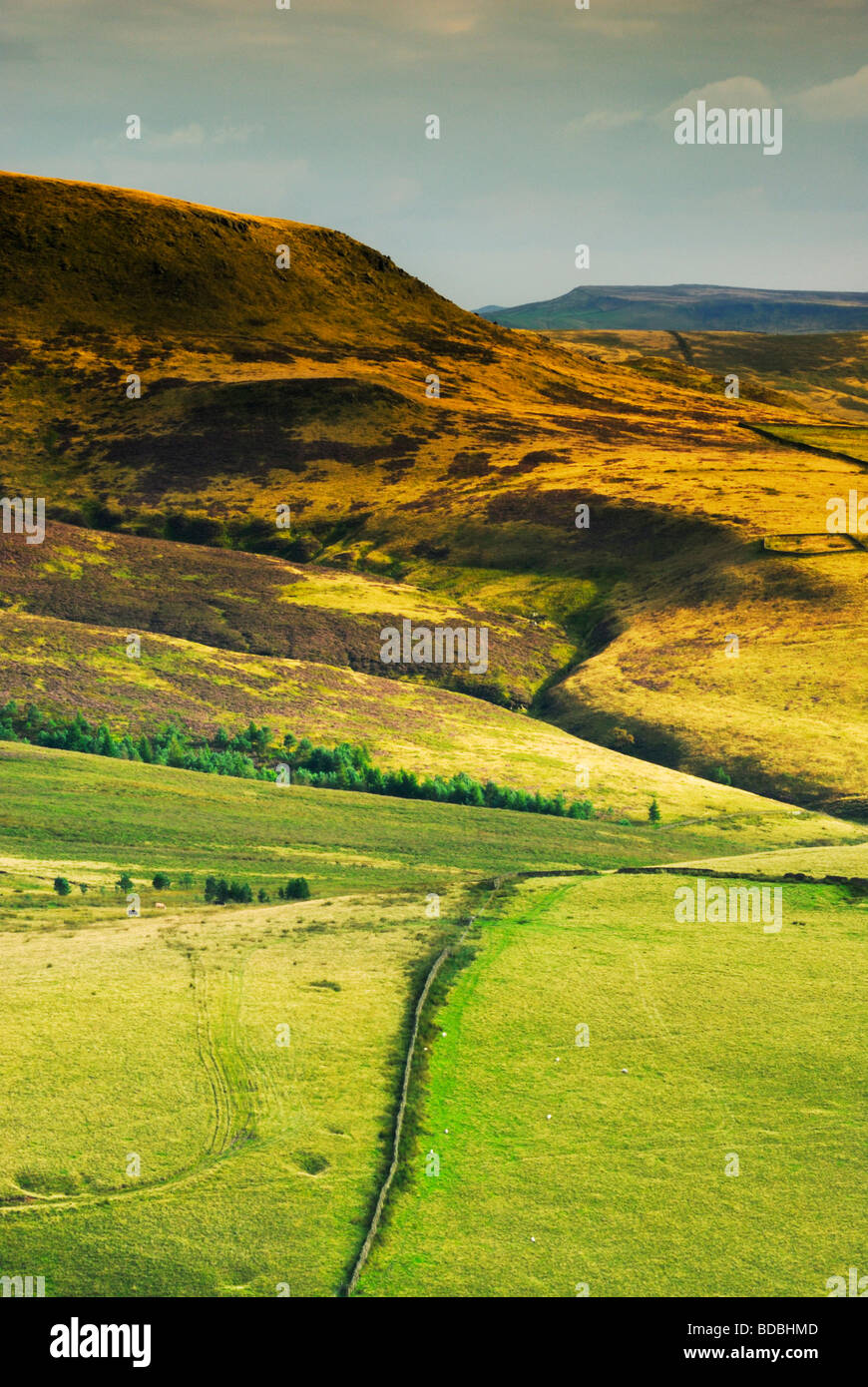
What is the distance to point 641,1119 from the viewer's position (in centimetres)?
1870

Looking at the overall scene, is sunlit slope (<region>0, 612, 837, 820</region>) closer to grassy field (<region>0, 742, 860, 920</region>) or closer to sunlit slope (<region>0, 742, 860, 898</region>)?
grassy field (<region>0, 742, 860, 920</region>)

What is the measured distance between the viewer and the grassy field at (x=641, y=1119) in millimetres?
15719

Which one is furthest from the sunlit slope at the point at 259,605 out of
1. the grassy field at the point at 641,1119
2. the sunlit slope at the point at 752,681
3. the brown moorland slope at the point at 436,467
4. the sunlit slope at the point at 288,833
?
the grassy field at the point at 641,1119

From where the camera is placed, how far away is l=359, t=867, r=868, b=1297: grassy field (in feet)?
51.6

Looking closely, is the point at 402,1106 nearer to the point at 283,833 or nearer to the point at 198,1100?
the point at 198,1100

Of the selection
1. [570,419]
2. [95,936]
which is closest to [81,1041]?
[95,936]

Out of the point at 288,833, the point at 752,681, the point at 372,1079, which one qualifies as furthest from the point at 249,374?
the point at 372,1079

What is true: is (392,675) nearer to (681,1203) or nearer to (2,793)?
(2,793)

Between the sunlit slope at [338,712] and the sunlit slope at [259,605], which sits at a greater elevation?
the sunlit slope at [259,605]

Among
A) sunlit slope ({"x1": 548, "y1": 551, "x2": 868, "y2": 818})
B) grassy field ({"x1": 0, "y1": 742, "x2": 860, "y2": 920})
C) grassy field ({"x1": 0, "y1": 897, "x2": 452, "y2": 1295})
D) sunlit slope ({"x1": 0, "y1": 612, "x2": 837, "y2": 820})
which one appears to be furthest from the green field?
sunlit slope ({"x1": 548, "y1": 551, "x2": 868, "y2": 818})

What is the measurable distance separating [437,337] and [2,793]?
119 metres

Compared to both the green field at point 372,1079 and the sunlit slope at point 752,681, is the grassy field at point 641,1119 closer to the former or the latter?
the green field at point 372,1079
